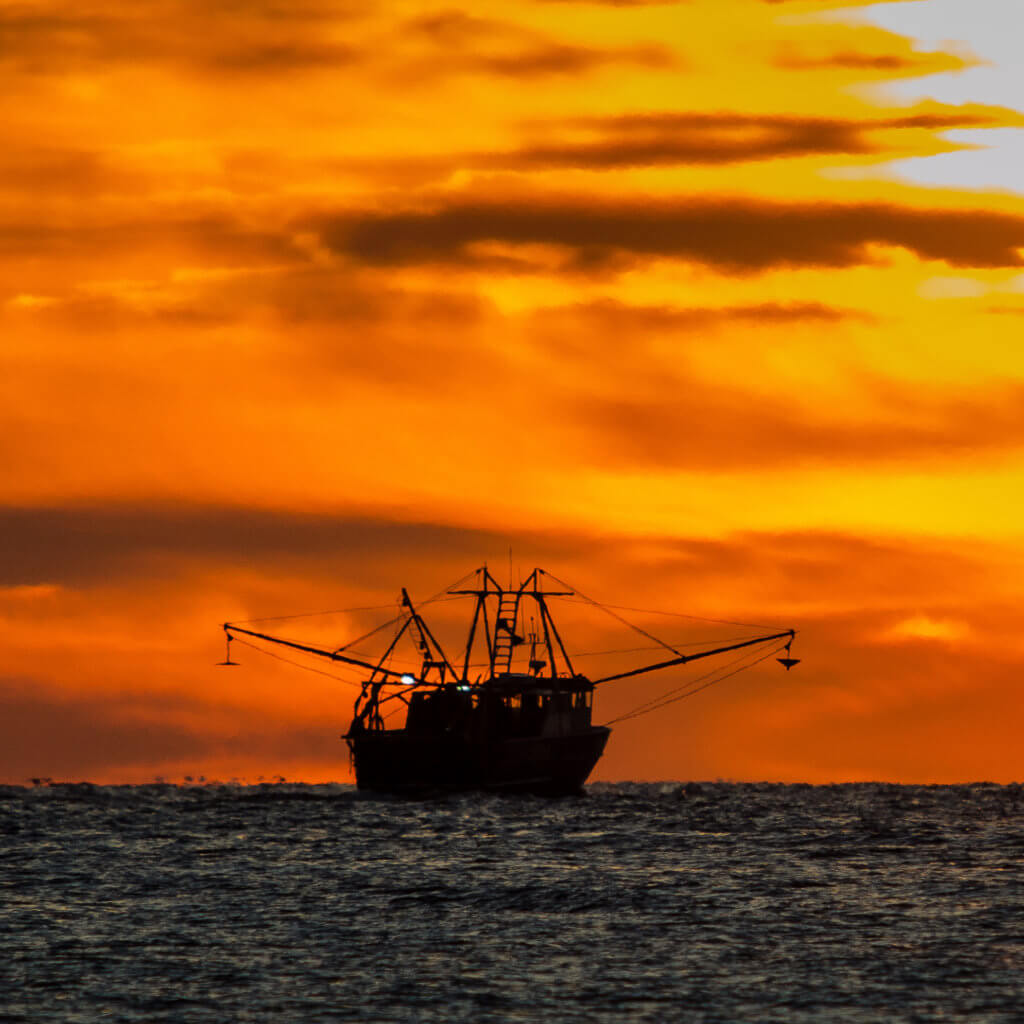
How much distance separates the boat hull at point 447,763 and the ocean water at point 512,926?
3441 cm

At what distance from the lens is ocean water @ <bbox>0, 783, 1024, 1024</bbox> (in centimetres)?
3728

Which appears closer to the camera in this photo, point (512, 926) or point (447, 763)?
point (512, 926)

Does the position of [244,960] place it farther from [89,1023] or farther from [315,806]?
[315,806]

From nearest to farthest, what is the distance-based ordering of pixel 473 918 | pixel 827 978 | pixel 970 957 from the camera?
pixel 827 978, pixel 970 957, pixel 473 918

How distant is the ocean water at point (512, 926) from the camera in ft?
122

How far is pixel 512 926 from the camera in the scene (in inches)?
2026

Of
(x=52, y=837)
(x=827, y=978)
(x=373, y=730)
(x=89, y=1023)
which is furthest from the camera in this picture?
(x=373, y=730)

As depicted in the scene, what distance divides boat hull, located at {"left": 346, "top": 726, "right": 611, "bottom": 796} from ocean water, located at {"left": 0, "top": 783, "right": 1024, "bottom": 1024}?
1355 inches

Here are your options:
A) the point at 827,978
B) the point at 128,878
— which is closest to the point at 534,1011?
the point at 827,978

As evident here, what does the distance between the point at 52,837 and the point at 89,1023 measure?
69216 mm

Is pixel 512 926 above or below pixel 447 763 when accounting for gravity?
below

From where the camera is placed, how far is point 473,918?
53.9 metres

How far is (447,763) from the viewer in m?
136

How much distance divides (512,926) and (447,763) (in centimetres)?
8478
